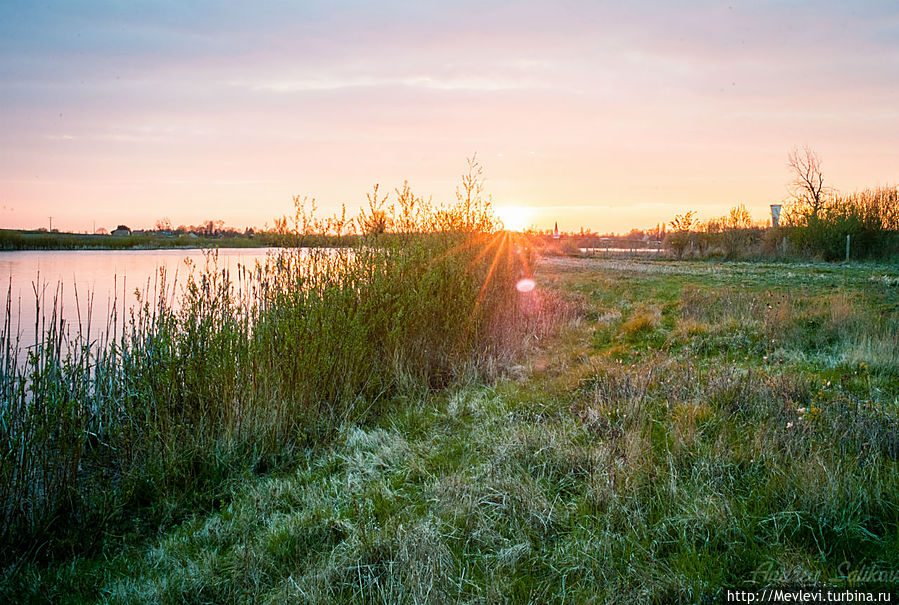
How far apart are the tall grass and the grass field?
0.33m

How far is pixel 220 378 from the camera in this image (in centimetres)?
445

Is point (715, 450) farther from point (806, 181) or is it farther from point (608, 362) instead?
point (806, 181)

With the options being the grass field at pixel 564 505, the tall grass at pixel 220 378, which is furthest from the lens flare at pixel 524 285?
the grass field at pixel 564 505

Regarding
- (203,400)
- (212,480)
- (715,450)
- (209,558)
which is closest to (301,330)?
(203,400)

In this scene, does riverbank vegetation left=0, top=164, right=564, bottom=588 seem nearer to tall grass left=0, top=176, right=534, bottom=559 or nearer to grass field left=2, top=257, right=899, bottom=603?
tall grass left=0, top=176, right=534, bottom=559

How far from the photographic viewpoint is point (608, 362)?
18.3 ft

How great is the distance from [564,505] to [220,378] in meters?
3.11

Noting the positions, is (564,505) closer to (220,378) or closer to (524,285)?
(220,378)

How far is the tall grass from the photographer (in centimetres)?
355

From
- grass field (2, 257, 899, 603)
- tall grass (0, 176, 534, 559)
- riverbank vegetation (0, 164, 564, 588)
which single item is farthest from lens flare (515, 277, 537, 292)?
grass field (2, 257, 899, 603)

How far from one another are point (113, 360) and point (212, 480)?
→ 1848 millimetres

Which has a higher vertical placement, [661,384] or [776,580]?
[661,384]

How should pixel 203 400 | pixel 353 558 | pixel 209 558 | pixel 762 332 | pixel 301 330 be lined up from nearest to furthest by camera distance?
pixel 353 558 → pixel 209 558 → pixel 203 400 → pixel 301 330 → pixel 762 332

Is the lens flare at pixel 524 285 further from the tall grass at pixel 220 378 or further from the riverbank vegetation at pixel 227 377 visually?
the tall grass at pixel 220 378
